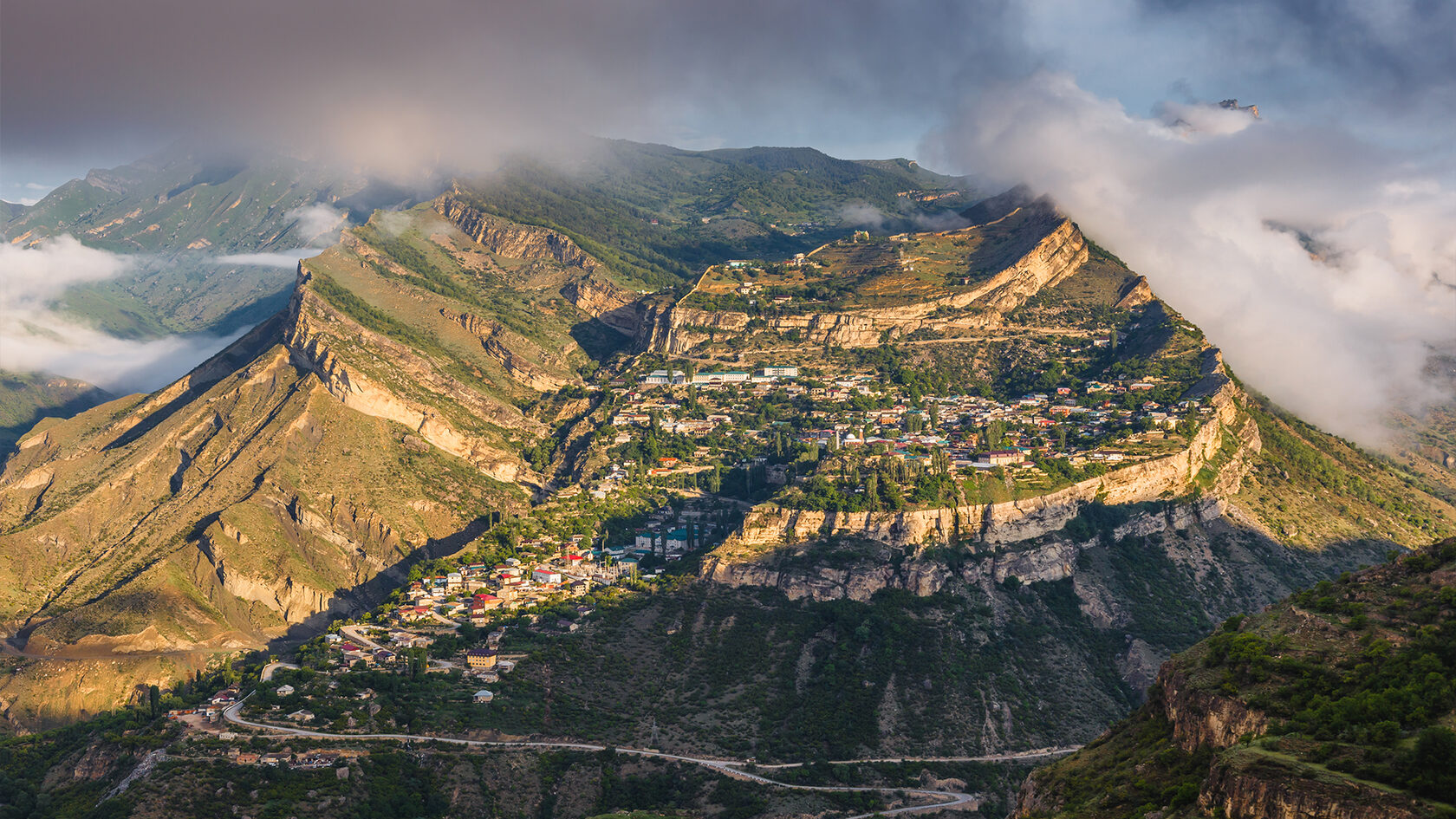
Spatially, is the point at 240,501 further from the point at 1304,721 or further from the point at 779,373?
the point at 1304,721

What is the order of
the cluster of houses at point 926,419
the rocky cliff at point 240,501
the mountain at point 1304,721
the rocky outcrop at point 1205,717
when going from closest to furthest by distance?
1. the mountain at point 1304,721
2. the rocky outcrop at point 1205,717
3. the rocky cliff at point 240,501
4. the cluster of houses at point 926,419

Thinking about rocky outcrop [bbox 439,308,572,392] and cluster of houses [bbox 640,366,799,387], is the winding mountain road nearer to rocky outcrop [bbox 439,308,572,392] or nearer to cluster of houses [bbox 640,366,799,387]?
cluster of houses [bbox 640,366,799,387]

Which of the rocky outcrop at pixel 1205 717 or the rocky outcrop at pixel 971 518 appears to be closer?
the rocky outcrop at pixel 1205 717

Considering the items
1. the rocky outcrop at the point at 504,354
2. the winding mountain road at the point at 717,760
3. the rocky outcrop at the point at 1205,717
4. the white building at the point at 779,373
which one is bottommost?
the winding mountain road at the point at 717,760

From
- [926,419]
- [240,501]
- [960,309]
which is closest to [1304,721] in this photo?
[926,419]

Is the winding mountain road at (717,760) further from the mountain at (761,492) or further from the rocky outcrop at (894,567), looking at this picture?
the rocky outcrop at (894,567)

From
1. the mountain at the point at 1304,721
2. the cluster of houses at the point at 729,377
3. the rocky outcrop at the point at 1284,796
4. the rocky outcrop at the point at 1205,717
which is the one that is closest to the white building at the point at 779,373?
the cluster of houses at the point at 729,377

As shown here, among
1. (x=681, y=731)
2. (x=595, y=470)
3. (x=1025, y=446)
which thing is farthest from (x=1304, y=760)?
(x=595, y=470)

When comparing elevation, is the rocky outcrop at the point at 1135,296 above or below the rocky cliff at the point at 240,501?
above
